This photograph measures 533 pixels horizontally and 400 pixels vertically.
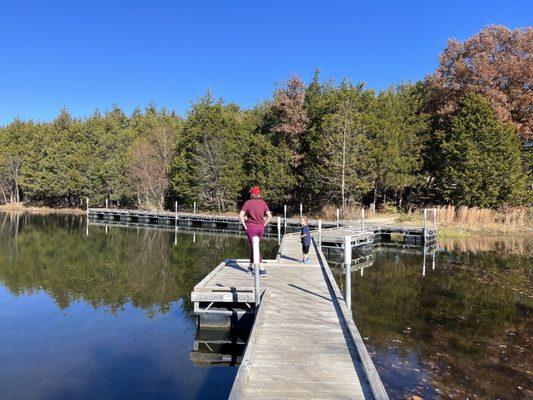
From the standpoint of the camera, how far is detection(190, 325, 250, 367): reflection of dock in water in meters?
8.41

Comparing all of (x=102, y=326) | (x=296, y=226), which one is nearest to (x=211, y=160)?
(x=296, y=226)

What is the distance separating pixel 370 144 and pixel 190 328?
25893 mm

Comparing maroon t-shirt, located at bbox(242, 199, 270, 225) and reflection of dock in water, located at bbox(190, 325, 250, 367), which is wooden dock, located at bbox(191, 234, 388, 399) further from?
maroon t-shirt, located at bbox(242, 199, 270, 225)

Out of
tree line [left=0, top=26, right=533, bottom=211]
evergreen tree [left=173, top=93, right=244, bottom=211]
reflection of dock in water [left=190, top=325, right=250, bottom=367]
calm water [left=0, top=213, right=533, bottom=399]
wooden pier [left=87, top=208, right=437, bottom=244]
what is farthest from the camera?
evergreen tree [left=173, top=93, right=244, bottom=211]

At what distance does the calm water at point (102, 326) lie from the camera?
24.2ft

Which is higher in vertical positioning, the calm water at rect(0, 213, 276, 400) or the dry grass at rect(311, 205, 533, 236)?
the dry grass at rect(311, 205, 533, 236)

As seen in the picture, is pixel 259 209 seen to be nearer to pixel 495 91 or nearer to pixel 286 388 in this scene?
pixel 286 388

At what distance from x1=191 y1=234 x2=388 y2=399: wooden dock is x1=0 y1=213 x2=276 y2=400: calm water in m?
1.19

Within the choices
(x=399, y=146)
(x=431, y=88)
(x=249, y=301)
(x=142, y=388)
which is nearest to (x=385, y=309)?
(x=249, y=301)

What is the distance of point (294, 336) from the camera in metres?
6.82

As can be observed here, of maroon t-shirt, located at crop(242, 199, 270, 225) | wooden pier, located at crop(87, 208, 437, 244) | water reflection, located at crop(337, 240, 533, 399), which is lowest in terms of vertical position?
water reflection, located at crop(337, 240, 533, 399)

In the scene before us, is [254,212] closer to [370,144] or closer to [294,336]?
[294,336]

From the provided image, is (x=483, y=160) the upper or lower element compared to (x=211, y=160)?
lower

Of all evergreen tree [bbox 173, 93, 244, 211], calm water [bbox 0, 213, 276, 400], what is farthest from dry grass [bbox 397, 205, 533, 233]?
evergreen tree [bbox 173, 93, 244, 211]
